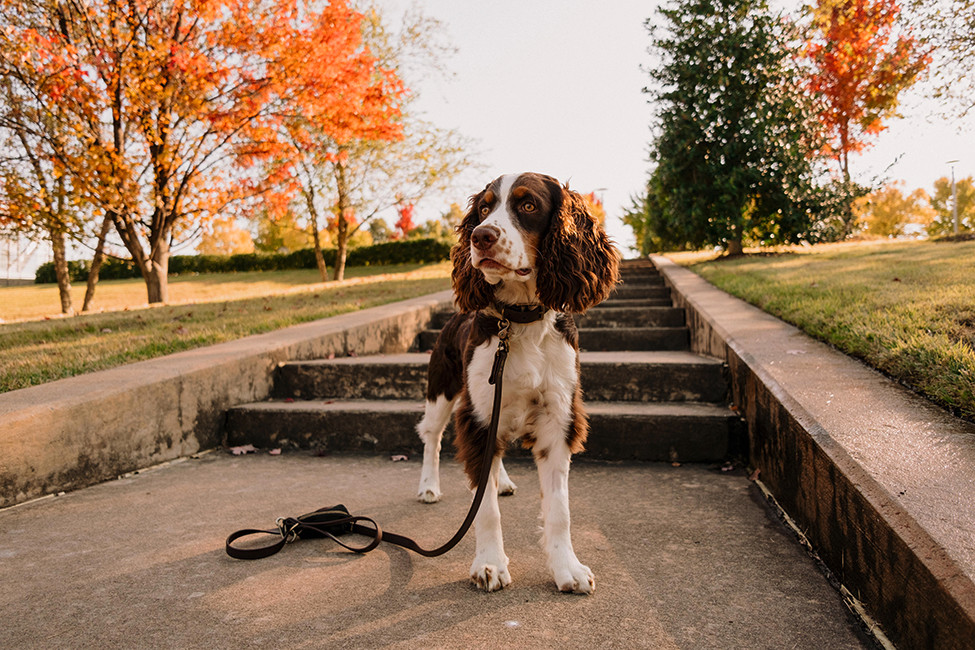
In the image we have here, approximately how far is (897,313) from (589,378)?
2008mm

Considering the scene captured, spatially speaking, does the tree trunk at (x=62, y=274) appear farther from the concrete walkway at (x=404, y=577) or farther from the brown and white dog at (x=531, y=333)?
the brown and white dog at (x=531, y=333)

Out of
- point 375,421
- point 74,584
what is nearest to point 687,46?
point 375,421

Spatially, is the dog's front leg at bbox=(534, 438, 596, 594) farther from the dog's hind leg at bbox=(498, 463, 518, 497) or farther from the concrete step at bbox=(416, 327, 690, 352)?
the concrete step at bbox=(416, 327, 690, 352)

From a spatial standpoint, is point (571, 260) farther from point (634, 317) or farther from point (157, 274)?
point (157, 274)

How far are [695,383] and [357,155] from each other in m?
18.5

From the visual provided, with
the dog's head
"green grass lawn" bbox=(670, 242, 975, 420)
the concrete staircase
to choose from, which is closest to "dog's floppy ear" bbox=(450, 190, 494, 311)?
the dog's head

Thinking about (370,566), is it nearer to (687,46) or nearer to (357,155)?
(687,46)

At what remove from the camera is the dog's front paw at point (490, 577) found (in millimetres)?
2311

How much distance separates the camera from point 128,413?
3771 millimetres

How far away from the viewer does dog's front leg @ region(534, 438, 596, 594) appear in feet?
7.46

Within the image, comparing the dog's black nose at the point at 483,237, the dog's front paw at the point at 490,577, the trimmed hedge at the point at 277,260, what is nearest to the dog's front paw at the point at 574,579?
the dog's front paw at the point at 490,577

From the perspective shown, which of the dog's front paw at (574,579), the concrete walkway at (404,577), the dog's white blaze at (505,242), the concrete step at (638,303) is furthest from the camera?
the concrete step at (638,303)

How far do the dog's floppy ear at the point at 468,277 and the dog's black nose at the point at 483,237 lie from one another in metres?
0.35

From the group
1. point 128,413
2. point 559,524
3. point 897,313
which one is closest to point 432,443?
point 559,524
